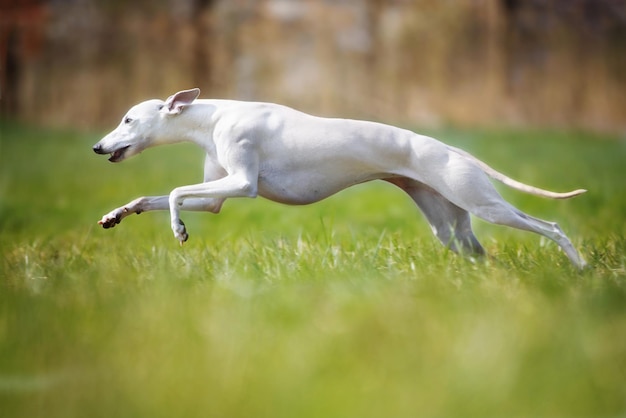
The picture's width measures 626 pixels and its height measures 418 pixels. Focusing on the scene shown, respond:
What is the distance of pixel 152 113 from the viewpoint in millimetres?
4188

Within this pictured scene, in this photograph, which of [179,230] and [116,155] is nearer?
[179,230]

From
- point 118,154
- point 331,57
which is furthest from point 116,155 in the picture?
point 331,57

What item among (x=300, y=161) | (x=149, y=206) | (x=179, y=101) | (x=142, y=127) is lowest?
(x=149, y=206)

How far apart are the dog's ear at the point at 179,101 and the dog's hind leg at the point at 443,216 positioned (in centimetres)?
101

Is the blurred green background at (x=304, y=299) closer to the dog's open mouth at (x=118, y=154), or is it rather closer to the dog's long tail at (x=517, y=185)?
the dog's long tail at (x=517, y=185)

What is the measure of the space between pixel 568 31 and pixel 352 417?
14.1 metres

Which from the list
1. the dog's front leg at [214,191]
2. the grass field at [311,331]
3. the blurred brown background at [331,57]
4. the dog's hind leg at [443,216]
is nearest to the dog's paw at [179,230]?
the dog's front leg at [214,191]

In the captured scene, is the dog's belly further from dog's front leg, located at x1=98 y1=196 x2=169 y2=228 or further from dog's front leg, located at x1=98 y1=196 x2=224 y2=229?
dog's front leg, located at x1=98 y1=196 x2=169 y2=228

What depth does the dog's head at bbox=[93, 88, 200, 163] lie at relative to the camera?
416cm

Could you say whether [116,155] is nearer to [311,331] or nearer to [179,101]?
[179,101]

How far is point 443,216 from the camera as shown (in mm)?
4234

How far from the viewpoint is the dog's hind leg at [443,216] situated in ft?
13.8

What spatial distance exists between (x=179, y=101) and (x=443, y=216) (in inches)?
53.5

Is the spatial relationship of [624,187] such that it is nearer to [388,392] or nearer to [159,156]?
[159,156]
